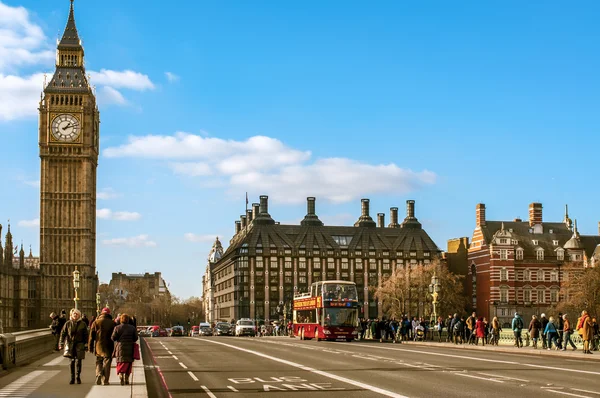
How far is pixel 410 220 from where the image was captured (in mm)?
167000

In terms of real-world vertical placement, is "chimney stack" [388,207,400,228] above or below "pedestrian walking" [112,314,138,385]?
above

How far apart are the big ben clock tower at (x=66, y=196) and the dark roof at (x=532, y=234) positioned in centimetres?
5768

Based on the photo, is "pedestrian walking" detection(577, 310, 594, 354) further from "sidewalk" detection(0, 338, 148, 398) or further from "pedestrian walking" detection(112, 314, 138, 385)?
"pedestrian walking" detection(112, 314, 138, 385)

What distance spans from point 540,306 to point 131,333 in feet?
374

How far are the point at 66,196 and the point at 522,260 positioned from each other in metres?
66.3

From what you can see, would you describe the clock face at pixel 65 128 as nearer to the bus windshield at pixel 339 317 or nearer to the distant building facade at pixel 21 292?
the distant building facade at pixel 21 292

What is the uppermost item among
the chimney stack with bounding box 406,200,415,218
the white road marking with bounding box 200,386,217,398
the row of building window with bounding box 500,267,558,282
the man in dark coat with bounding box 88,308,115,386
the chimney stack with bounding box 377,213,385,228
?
the chimney stack with bounding box 406,200,415,218

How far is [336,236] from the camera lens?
163875mm

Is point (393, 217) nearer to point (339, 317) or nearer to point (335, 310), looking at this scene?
point (335, 310)

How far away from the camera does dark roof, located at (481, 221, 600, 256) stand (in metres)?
130

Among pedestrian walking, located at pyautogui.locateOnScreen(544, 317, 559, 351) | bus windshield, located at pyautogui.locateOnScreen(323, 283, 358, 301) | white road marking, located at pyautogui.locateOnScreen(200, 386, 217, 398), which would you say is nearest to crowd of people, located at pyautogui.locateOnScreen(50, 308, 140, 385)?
white road marking, located at pyautogui.locateOnScreen(200, 386, 217, 398)

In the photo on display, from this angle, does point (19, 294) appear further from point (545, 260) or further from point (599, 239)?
point (599, 239)

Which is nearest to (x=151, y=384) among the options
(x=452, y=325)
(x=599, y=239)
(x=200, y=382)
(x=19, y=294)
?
(x=200, y=382)

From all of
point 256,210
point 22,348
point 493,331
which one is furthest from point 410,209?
point 22,348
